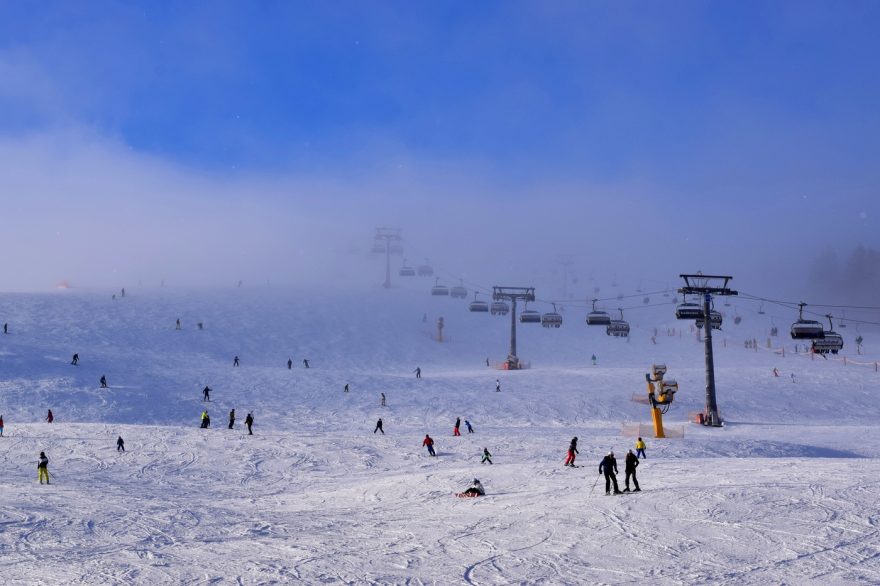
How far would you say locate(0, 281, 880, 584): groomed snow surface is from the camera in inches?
507

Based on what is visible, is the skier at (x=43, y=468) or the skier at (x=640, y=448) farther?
the skier at (x=640, y=448)

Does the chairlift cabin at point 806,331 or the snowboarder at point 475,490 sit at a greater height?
the chairlift cabin at point 806,331

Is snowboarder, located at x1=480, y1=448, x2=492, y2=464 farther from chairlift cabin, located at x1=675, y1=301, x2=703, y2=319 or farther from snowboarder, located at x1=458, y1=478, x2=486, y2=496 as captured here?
chairlift cabin, located at x1=675, y1=301, x2=703, y2=319

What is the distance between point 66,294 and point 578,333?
204ft

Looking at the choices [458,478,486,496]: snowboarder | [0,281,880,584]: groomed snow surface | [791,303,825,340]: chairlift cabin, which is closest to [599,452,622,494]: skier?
[0,281,880,584]: groomed snow surface

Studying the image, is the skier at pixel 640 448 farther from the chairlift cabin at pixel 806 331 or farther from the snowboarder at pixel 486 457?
the chairlift cabin at pixel 806 331

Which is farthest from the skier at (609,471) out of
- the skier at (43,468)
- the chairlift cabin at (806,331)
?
the chairlift cabin at (806,331)

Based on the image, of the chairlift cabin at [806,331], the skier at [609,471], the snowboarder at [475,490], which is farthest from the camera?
the chairlift cabin at [806,331]

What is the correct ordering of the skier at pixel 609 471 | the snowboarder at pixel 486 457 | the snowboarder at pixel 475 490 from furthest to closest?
the snowboarder at pixel 486 457 < the snowboarder at pixel 475 490 < the skier at pixel 609 471

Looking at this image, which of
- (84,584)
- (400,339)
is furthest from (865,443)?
(400,339)

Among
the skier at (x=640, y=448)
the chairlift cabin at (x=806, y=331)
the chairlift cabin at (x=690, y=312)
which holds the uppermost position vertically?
the chairlift cabin at (x=690, y=312)

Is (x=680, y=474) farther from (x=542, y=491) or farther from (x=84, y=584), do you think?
(x=84, y=584)

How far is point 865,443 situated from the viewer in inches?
1270

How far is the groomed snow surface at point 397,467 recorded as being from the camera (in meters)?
12.9
